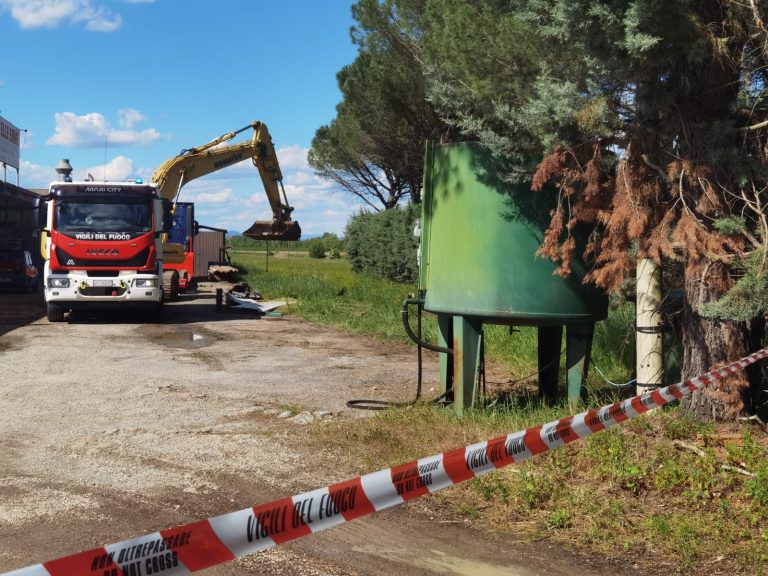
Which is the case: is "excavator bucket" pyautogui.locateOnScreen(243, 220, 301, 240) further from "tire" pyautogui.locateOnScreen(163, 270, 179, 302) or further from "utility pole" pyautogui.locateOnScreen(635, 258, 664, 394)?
"utility pole" pyautogui.locateOnScreen(635, 258, 664, 394)

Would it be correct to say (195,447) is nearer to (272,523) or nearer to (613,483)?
(613,483)

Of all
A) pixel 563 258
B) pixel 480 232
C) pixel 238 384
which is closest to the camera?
pixel 563 258

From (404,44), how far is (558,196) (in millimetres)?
14915

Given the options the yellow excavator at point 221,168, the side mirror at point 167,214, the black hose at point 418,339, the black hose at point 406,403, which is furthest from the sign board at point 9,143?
the black hose at point 418,339

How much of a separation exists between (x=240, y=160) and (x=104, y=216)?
720 centimetres

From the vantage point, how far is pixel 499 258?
24.0 feet

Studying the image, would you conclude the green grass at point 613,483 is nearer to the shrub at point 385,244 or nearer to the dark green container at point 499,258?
the dark green container at point 499,258

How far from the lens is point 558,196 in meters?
7.05

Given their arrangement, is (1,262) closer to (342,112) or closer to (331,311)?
(331,311)

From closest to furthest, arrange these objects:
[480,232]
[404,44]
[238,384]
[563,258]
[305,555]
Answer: [305,555], [563,258], [480,232], [238,384], [404,44]

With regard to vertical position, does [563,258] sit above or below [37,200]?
below

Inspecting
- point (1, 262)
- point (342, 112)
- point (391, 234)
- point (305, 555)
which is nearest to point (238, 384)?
point (305, 555)

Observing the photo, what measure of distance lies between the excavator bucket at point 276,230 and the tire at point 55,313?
8.59 meters

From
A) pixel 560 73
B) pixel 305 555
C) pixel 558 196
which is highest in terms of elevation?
pixel 560 73
